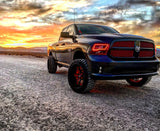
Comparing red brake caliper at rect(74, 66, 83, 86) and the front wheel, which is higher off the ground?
red brake caliper at rect(74, 66, 83, 86)

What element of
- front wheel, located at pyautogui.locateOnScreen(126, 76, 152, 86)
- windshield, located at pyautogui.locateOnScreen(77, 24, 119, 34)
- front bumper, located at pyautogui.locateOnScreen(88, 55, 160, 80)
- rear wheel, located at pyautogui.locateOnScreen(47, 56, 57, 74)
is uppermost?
windshield, located at pyautogui.locateOnScreen(77, 24, 119, 34)

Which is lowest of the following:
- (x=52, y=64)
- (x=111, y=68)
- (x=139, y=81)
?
(x=139, y=81)

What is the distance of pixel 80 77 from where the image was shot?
13.5 feet

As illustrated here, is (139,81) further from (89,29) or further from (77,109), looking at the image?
(77,109)

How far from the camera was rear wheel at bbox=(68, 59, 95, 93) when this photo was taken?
3785 millimetres

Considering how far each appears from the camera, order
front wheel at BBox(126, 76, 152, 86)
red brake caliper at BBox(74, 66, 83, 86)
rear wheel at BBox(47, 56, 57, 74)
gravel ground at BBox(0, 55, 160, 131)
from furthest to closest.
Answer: rear wheel at BBox(47, 56, 57, 74) → front wheel at BBox(126, 76, 152, 86) → red brake caliper at BBox(74, 66, 83, 86) → gravel ground at BBox(0, 55, 160, 131)

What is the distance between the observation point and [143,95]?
13.5ft

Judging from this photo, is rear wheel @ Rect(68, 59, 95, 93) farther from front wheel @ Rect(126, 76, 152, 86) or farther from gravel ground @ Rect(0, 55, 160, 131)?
front wheel @ Rect(126, 76, 152, 86)

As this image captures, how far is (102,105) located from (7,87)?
102 inches

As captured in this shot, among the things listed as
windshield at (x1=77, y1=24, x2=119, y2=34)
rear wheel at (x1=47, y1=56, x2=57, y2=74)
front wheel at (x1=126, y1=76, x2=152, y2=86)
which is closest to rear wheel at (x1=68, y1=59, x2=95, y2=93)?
windshield at (x1=77, y1=24, x2=119, y2=34)

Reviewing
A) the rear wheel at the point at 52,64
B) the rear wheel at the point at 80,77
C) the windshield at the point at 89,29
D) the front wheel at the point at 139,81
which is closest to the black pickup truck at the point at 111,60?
the rear wheel at the point at 80,77

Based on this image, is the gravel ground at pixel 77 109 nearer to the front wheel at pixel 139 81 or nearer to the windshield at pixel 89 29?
the front wheel at pixel 139 81

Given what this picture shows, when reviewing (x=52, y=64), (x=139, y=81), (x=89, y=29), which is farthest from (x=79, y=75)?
(x=52, y=64)

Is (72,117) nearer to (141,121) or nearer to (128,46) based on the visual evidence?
(141,121)
